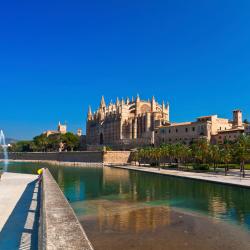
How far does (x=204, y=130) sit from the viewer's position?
71.9m

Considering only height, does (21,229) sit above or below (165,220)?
above

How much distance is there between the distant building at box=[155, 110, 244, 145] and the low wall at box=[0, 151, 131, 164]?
11240 mm

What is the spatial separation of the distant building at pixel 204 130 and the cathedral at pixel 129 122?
5.83 metres

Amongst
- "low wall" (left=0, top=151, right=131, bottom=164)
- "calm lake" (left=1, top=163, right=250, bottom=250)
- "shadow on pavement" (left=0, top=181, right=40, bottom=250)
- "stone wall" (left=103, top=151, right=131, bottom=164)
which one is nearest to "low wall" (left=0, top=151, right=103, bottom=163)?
"low wall" (left=0, top=151, right=131, bottom=164)

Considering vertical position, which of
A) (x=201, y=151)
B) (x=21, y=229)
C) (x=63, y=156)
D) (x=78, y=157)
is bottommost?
(x=21, y=229)

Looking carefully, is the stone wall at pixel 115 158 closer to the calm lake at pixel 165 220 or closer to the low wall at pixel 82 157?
the low wall at pixel 82 157

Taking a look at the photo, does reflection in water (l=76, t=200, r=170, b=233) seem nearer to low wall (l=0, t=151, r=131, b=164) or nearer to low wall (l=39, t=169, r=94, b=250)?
low wall (l=39, t=169, r=94, b=250)

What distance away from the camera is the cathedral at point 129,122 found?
300ft

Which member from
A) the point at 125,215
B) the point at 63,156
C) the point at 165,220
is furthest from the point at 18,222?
the point at 63,156

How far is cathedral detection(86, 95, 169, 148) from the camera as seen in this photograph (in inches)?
3602

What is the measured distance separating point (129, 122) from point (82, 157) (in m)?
21.7

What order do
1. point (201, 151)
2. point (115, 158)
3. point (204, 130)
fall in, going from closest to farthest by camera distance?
point (201, 151), point (204, 130), point (115, 158)

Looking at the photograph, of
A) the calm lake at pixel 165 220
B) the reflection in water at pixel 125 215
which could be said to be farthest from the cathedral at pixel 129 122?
the reflection in water at pixel 125 215

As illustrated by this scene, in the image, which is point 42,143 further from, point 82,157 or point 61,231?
point 61,231
